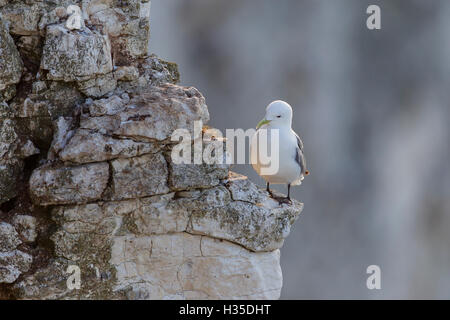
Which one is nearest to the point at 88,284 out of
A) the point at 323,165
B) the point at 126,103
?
the point at 126,103

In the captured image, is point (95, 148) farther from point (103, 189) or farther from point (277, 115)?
point (277, 115)

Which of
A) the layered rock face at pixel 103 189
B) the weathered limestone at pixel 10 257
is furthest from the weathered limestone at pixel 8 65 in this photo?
the weathered limestone at pixel 10 257

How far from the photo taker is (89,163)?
389cm

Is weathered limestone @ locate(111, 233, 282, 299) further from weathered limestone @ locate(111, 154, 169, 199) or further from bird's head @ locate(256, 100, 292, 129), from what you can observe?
bird's head @ locate(256, 100, 292, 129)

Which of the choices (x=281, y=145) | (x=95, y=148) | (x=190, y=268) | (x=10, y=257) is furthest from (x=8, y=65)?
(x=281, y=145)

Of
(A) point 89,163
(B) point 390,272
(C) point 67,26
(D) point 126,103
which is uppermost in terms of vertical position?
(C) point 67,26

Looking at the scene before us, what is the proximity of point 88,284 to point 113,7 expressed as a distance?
1.68 metres

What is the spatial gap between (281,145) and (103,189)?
3.82 ft

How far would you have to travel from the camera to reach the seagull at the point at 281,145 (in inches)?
→ 174

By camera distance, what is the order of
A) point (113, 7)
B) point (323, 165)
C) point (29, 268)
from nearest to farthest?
point (29, 268) < point (113, 7) < point (323, 165)

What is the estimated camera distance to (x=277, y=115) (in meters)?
4.41

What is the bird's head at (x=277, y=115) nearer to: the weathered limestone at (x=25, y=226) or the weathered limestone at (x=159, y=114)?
the weathered limestone at (x=159, y=114)

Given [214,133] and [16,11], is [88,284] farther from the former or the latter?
[16,11]

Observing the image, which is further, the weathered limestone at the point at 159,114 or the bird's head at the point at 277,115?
the bird's head at the point at 277,115
